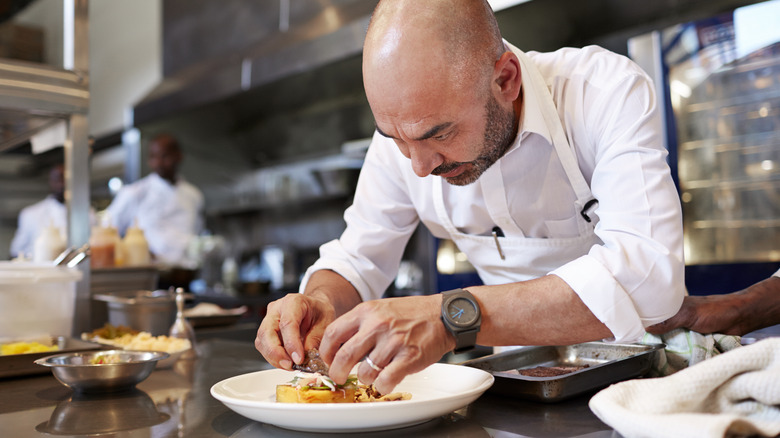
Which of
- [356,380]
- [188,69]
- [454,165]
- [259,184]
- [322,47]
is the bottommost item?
[356,380]

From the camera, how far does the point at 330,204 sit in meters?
5.30

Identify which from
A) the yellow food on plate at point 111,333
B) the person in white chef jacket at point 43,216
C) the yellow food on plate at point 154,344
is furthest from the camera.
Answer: the person in white chef jacket at point 43,216

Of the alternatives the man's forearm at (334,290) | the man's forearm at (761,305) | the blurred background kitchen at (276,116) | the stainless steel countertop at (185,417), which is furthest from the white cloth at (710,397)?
the blurred background kitchen at (276,116)

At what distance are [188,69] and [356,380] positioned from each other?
4.56 metres

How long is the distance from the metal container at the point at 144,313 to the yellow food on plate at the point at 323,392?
42.3 inches

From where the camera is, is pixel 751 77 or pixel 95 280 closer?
pixel 95 280

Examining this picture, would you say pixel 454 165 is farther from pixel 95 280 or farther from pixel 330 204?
pixel 330 204

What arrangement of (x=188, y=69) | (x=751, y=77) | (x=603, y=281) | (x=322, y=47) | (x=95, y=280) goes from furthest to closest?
(x=188, y=69)
(x=322, y=47)
(x=751, y=77)
(x=95, y=280)
(x=603, y=281)

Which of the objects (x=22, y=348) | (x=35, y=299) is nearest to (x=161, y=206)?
(x=35, y=299)

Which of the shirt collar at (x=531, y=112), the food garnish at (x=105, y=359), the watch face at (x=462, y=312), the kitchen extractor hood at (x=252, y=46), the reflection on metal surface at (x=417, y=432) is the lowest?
the reflection on metal surface at (x=417, y=432)

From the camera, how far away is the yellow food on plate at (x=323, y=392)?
39.6 inches

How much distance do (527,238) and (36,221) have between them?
1.76 meters

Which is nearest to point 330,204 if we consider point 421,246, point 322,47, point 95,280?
point 421,246

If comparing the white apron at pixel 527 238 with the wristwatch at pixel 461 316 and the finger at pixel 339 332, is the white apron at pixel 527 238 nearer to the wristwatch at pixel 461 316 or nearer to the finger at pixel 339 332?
the wristwatch at pixel 461 316
